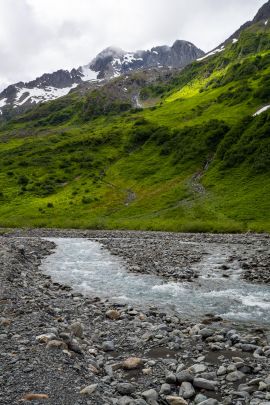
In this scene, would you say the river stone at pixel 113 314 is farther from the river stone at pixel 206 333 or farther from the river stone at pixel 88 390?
the river stone at pixel 88 390

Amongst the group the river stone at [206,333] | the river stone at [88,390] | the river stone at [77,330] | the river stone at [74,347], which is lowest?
the river stone at [206,333]

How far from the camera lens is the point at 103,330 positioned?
61.7 ft

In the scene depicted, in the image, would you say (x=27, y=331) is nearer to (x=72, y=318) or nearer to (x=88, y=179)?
(x=72, y=318)

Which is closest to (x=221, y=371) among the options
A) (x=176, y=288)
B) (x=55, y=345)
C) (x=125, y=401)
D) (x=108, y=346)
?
(x=125, y=401)

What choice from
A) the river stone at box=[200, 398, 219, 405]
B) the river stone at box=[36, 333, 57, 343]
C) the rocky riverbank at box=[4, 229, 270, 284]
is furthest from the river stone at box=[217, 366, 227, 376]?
the rocky riverbank at box=[4, 229, 270, 284]

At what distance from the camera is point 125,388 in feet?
40.9

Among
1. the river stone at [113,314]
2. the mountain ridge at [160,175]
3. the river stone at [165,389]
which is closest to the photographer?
the river stone at [165,389]

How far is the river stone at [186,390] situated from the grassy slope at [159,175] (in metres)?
53.4

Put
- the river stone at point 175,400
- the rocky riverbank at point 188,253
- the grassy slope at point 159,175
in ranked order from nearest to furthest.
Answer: the river stone at point 175,400
the rocky riverbank at point 188,253
the grassy slope at point 159,175

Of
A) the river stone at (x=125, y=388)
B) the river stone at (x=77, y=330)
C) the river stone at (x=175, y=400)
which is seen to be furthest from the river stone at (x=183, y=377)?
the river stone at (x=77, y=330)

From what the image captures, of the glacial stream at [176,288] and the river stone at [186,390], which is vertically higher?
the river stone at [186,390]

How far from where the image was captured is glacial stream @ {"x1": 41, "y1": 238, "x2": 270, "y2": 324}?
2289 centimetres

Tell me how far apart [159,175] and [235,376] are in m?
101

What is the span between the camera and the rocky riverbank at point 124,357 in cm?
1163
